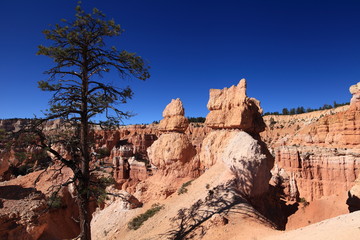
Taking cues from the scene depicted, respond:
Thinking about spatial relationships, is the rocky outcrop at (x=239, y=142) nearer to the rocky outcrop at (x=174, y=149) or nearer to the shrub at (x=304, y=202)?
the rocky outcrop at (x=174, y=149)

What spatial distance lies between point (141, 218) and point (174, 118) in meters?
7.26

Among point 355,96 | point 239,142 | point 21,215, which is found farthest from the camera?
point 355,96

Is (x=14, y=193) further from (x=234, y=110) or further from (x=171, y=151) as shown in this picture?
(x=234, y=110)

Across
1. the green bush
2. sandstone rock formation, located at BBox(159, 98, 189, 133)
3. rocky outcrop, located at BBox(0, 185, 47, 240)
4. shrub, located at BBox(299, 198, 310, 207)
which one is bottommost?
shrub, located at BBox(299, 198, 310, 207)

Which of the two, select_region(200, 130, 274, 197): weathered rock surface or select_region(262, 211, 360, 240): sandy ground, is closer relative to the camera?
select_region(262, 211, 360, 240): sandy ground

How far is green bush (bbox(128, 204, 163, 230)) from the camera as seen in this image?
38.8ft

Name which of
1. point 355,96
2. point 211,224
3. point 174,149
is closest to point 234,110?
point 174,149

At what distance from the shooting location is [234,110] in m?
14.6

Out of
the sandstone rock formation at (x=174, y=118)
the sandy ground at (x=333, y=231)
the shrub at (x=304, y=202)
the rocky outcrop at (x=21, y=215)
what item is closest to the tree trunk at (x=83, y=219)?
the rocky outcrop at (x=21, y=215)

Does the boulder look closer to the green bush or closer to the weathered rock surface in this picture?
the weathered rock surface

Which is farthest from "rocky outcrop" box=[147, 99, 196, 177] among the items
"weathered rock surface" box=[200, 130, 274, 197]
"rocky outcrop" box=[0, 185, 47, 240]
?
"rocky outcrop" box=[0, 185, 47, 240]

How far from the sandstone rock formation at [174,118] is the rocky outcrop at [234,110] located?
6.53 feet

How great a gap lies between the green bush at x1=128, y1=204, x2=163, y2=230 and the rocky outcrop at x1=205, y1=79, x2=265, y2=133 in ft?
21.5

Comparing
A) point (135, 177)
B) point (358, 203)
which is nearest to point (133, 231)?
point (358, 203)
